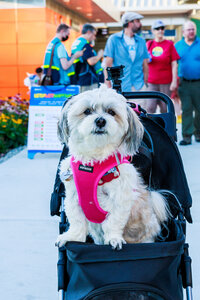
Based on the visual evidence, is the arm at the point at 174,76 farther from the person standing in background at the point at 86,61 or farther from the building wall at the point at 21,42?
the building wall at the point at 21,42

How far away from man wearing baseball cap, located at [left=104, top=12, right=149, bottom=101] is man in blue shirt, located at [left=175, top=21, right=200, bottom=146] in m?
1.47

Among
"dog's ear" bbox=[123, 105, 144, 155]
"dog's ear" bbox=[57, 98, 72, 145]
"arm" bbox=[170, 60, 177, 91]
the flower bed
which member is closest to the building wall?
the flower bed

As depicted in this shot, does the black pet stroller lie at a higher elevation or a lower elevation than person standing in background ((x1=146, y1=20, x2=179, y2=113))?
lower

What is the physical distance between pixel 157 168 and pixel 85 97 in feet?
2.80

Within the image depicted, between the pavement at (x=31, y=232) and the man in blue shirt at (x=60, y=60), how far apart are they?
1.71 m

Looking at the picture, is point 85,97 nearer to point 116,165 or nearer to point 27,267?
point 116,165

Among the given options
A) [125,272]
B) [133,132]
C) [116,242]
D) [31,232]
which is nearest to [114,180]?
[133,132]

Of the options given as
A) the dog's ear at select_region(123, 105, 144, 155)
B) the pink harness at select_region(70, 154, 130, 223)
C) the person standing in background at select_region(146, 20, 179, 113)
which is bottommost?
the pink harness at select_region(70, 154, 130, 223)

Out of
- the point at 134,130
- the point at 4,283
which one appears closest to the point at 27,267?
the point at 4,283

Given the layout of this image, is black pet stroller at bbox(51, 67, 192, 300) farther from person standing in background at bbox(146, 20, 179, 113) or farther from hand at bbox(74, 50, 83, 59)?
person standing in background at bbox(146, 20, 179, 113)

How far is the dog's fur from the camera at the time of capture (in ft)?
7.34

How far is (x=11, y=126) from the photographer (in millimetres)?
8148

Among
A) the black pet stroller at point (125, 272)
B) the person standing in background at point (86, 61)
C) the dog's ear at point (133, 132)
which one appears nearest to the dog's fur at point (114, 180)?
the dog's ear at point (133, 132)

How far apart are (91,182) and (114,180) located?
0.12 meters
